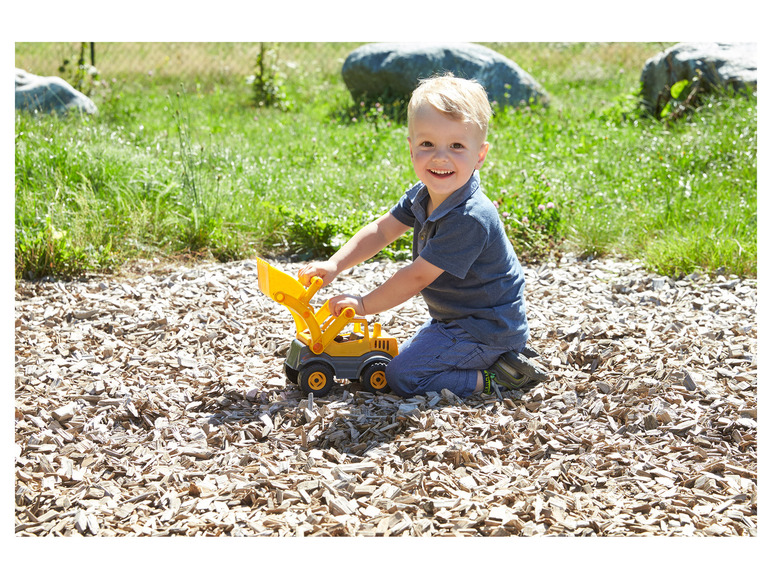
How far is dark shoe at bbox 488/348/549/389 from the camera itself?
316 centimetres

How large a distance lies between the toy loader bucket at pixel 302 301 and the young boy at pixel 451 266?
0.37ft

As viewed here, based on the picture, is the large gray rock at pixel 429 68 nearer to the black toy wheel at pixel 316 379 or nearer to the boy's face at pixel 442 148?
the boy's face at pixel 442 148

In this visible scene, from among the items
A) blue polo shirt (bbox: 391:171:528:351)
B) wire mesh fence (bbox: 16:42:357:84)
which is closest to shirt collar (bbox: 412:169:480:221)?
blue polo shirt (bbox: 391:171:528:351)

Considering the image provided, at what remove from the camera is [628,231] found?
5.32 m

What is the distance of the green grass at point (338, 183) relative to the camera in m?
4.97

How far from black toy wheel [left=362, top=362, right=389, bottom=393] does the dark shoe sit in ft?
1.53

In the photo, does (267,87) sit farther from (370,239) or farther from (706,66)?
(370,239)

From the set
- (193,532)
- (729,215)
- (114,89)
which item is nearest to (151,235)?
(193,532)

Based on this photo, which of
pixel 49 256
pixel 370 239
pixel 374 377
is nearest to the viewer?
pixel 374 377

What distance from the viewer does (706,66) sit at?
826 centimetres

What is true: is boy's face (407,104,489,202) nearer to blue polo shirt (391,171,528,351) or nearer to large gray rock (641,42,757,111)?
blue polo shirt (391,171,528,351)

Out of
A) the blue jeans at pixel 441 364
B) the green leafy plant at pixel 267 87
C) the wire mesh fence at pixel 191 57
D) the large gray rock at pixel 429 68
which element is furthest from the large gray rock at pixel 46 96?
the blue jeans at pixel 441 364

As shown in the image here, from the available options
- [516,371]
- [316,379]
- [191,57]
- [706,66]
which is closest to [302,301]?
[316,379]

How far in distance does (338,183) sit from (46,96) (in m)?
3.87
